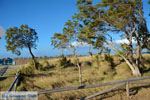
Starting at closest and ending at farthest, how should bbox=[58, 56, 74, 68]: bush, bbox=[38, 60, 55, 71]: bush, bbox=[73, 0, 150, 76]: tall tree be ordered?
1. bbox=[73, 0, 150, 76]: tall tree
2. bbox=[38, 60, 55, 71]: bush
3. bbox=[58, 56, 74, 68]: bush

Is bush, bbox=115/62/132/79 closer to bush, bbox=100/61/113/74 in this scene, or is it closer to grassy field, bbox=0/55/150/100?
grassy field, bbox=0/55/150/100

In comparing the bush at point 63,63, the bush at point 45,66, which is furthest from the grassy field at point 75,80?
the bush at point 63,63

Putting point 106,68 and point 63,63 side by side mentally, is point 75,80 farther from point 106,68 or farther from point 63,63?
point 63,63

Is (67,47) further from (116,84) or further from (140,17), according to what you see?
(116,84)

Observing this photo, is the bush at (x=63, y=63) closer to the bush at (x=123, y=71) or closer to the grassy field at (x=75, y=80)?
Result: the grassy field at (x=75, y=80)

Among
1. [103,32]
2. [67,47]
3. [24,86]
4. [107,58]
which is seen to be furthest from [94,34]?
[24,86]

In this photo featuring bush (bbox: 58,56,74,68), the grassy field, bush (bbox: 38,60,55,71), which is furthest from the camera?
bush (bbox: 58,56,74,68)

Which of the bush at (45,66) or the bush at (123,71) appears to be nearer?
the bush at (123,71)

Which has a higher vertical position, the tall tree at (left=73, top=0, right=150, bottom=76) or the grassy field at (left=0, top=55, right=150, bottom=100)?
the tall tree at (left=73, top=0, right=150, bottom=76)

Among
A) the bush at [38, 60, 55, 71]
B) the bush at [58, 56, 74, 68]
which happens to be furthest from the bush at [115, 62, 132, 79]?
the bush at [38, 60, 55, 71]

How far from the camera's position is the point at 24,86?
19.7 m

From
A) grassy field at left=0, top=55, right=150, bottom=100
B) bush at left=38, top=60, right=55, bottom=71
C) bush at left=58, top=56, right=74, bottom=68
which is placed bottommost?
grassy field at left=0, top=55, right=150, bottom=100

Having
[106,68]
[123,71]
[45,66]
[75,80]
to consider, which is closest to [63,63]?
[45,66]

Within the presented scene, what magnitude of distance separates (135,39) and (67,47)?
21.1 feet
